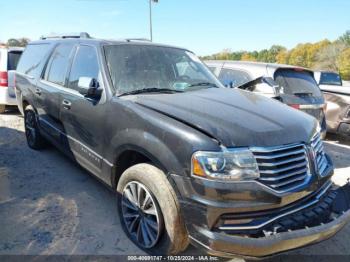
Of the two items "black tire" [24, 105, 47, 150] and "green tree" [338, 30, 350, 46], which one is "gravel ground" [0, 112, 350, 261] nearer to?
"black tire" [24, 105, 47, 150]

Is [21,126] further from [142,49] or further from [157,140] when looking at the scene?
[157,140]

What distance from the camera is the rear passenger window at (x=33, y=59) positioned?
5328 mm

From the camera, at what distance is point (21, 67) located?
6238 millimetres

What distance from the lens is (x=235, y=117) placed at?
2.78 m

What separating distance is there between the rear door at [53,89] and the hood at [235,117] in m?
1.68

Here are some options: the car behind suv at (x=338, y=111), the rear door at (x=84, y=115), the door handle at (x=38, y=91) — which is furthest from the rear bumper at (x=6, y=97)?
the car behind suv at (x=338, y=111)

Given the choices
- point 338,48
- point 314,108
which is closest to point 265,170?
point 314,108

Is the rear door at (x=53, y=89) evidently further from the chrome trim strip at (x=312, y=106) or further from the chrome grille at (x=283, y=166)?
the chrome trim strip at (x=312, y=106)

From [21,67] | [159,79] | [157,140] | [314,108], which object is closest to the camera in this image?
[157,140]

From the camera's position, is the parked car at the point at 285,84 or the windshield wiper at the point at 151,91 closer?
the windshield wiper at the point at 151,91

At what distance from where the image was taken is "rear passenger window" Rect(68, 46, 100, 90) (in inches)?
147

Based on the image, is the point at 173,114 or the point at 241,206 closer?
the point at 241,206

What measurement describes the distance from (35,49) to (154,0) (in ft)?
61.9

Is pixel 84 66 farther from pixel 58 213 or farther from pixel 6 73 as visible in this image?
pixel 6 73
